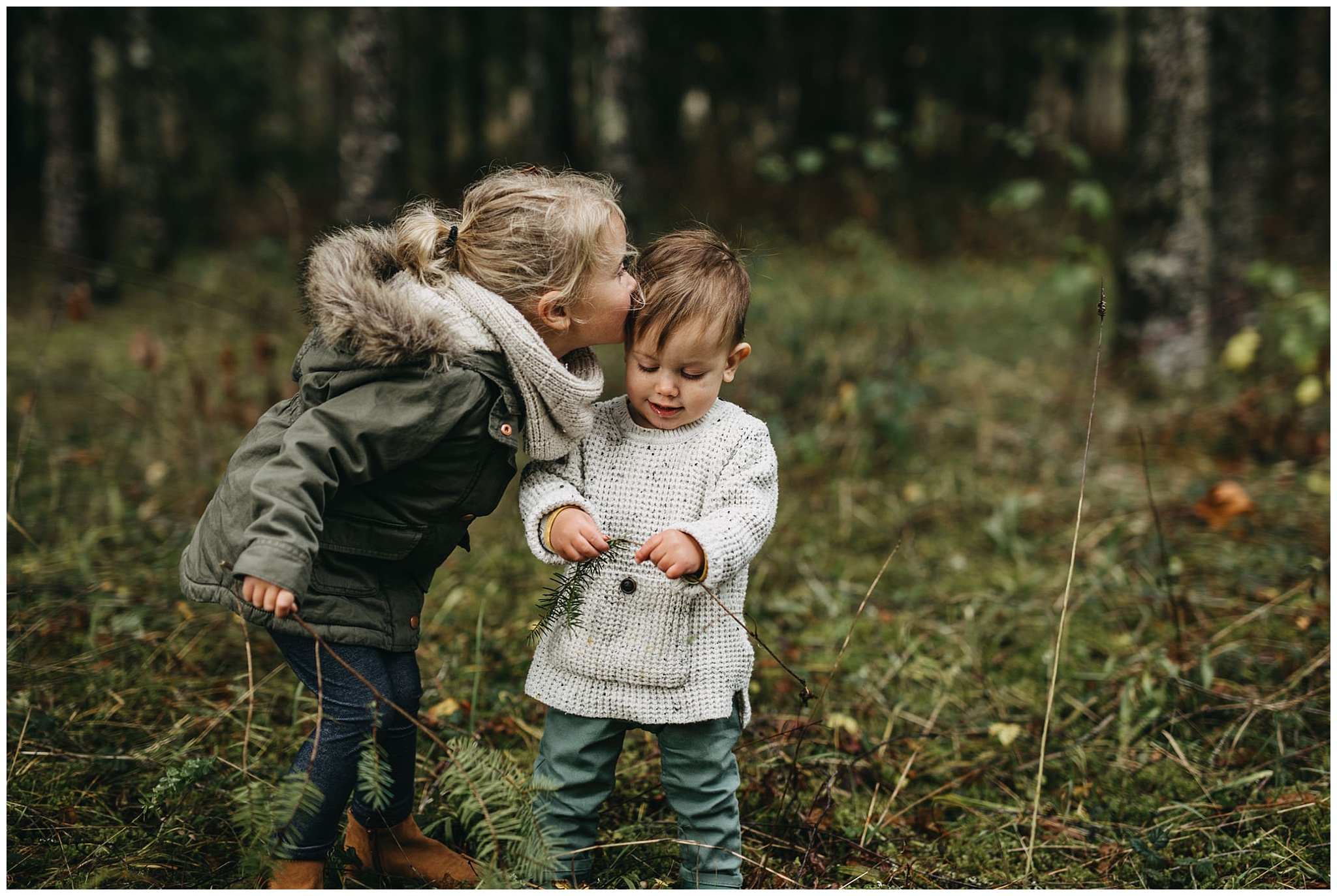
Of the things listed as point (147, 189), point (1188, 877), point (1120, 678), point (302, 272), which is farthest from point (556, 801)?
point (147, 189)

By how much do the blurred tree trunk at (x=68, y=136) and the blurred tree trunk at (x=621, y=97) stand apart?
428cm

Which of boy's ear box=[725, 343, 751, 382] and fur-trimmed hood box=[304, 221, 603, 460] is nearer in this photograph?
fur-trimmed hood box=[304, 221, 603, 460]

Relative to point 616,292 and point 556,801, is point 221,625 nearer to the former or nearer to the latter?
point 556,801

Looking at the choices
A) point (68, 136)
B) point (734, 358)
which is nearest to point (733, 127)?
point (68, 136)

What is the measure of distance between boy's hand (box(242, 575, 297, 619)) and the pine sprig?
0.44 m

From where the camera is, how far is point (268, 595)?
156 cm

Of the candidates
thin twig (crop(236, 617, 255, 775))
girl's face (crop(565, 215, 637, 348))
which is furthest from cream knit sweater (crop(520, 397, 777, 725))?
thin twig (crop(236, 617, 255, 775))

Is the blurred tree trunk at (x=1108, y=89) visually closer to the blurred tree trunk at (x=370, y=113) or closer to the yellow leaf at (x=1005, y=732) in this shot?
the blurred tree trunk at (x=370, y=113)

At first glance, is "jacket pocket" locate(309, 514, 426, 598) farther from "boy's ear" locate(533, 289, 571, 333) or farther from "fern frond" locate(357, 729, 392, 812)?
"boy's ear" locate(533, 289, 571, 333)

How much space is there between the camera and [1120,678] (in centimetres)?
286

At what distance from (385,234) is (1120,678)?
247 cm

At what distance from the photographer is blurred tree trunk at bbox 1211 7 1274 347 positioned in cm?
598

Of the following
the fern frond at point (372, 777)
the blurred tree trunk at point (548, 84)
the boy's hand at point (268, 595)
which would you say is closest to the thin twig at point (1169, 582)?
the fern frond at point (372, 777)

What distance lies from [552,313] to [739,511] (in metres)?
0.55
